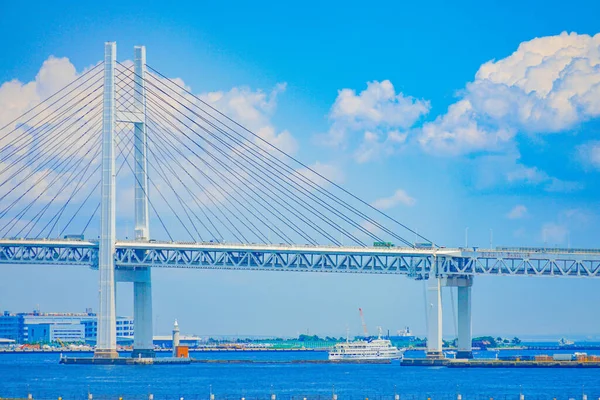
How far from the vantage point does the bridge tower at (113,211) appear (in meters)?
109

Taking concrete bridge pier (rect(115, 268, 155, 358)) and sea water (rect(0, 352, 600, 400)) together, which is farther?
concrete bridge pier (rect(115, 268, 155, 358))

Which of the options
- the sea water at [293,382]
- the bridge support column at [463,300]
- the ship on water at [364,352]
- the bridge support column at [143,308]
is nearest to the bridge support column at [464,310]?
the bridge support column at [463,300]

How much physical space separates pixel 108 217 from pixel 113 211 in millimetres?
634

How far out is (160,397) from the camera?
251 ft

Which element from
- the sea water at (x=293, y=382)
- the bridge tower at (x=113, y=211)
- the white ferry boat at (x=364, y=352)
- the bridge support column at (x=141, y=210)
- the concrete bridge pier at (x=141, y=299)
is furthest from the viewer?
the white ferry boat at (x=364, y=352)

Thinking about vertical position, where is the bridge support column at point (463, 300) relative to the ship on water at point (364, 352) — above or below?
above

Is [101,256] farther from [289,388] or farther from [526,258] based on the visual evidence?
[526,258]

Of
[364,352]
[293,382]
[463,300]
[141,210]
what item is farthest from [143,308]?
[364,352]

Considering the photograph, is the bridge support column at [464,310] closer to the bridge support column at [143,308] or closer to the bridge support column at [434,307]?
the bridge support column at [434,307]

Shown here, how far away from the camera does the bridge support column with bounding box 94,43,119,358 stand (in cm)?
10881

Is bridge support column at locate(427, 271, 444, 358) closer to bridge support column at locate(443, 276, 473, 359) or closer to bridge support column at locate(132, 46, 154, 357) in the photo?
bridge support column at locate(443, 276, 473, 359)

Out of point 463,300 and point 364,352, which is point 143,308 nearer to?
point 463,300

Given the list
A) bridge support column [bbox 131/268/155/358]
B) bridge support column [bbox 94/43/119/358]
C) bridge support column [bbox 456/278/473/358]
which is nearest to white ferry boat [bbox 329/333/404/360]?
bridge support column [bbox 456/278/473/358]

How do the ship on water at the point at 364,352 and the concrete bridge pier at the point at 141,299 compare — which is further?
the ship on water at the point at 364,352
